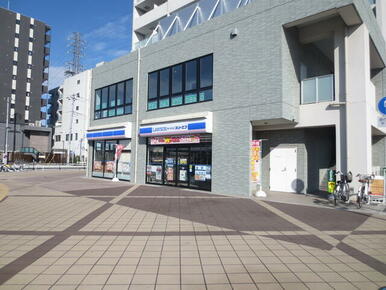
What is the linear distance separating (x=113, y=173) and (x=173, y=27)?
34.9 feet

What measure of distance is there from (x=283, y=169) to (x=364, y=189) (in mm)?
3860

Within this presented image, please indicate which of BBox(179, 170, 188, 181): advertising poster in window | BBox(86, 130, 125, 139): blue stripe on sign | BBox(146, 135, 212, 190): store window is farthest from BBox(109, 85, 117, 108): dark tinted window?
BBox(179, 170, 188, 181): advertising poster in window

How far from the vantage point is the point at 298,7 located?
1002 cm

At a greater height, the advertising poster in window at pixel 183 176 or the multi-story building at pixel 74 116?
the multi-story building at pixel 74 116

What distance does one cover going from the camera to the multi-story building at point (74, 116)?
5228cm

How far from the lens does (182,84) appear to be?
543 inches

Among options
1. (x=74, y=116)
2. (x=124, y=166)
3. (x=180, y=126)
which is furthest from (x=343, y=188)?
(x=74, y=116)

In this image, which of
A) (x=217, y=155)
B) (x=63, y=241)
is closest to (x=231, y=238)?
(x=63, y=241)

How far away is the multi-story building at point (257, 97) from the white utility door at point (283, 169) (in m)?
0.05

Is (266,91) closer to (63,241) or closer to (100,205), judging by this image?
(100,205)

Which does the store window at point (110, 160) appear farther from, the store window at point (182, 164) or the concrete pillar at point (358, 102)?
the concrete pillar at point (358, 102)

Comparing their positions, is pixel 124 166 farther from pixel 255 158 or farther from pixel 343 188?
pixel 343 188

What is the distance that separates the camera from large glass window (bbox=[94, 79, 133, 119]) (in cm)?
1709

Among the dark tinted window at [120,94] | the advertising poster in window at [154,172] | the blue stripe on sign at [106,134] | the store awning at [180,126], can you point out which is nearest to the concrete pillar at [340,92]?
the store awning at [180,126]
